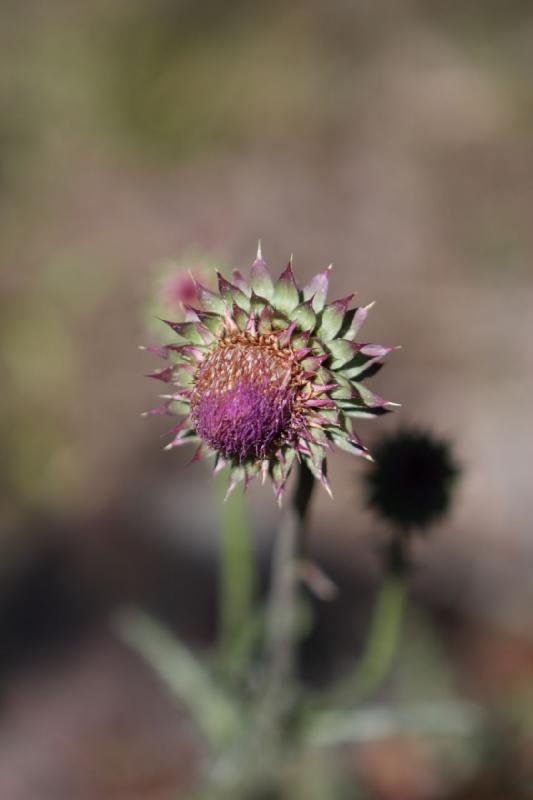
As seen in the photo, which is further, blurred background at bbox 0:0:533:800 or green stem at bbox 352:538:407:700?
blurred background at bbox 0:0:533:800

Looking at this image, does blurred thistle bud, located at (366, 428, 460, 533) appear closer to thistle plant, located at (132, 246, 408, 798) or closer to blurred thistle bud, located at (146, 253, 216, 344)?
thistle plant, located at (132, 246, 408, 798)

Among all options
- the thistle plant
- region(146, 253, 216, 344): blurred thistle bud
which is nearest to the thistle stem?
the thistle plant

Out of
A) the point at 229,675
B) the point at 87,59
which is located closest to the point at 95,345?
the point at 87,59

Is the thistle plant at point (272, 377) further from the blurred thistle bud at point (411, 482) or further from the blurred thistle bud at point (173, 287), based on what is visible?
the blurred thistle bud at point (173, 287)

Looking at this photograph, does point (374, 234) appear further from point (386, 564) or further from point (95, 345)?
point (386, 564)

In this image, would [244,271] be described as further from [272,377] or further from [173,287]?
[272,377]

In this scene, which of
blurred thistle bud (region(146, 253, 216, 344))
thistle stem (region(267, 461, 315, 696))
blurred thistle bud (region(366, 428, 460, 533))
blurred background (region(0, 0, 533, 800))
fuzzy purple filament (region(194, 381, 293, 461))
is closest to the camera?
fuzzy purple filament (region(194, 381, 293, 461))

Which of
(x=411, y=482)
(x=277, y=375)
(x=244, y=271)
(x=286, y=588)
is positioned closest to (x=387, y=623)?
(x=286, y=588)
